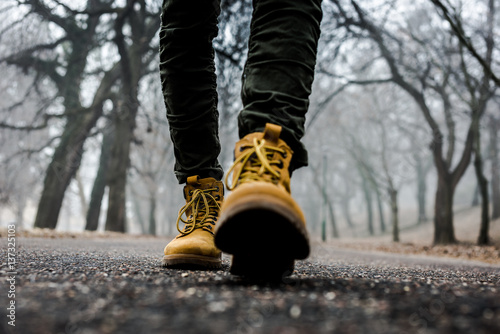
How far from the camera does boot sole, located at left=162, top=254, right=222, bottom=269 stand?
1.29m

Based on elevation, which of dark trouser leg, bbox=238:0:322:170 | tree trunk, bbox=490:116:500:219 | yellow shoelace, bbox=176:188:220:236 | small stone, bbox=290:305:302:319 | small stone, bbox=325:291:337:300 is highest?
tree trunk, bbox=490:116:500:219

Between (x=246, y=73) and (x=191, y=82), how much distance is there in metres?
0.30

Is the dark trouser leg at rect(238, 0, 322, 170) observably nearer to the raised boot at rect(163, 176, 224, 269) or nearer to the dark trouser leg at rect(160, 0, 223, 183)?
the dark trouser leg at rect(160, 0, 223, 183)

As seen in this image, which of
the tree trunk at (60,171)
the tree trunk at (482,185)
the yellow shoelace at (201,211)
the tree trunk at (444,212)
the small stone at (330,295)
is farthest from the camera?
the tree trunk at (60,171)

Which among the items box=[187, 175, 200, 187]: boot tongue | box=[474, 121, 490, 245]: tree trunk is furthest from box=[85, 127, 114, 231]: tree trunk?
box=[187, 175, 200, 187]: boot tongue

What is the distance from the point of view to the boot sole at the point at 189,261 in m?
1.29

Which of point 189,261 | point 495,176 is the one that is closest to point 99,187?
point 189,261

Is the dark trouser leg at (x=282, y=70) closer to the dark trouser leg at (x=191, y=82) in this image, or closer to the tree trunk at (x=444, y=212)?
the dark trouser leg at (x=191, y=82)

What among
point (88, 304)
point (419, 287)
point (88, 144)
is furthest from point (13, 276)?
point (88, 144)

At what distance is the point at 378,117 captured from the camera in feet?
48.7

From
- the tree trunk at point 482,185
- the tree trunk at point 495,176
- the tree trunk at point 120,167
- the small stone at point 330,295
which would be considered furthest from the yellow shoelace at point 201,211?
the tree trunk at point 495,176

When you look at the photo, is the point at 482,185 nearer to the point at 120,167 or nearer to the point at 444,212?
the point at 444,212

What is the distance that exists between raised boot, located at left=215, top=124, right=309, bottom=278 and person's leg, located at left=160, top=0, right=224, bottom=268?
35 cm

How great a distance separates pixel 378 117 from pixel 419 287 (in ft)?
48.9
